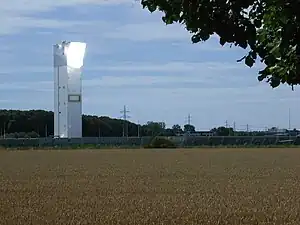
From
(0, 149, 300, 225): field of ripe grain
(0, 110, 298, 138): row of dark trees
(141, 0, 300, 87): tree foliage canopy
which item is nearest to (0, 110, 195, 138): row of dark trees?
(0, 110, 298, 138): row of dark trees

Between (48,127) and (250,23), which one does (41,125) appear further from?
(250,23)

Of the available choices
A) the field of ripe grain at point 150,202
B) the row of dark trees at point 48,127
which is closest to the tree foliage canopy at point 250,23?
the field of ripe grain at point 150,202

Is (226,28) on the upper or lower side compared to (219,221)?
upper

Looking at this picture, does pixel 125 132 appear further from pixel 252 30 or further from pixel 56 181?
pixel 252 30

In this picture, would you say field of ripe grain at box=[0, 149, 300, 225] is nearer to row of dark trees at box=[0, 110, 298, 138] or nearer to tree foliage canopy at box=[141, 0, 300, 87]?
tree foliage canopy at box=[141, 0, 300, 87]

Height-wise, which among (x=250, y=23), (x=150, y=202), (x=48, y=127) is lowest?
(x=150, y=202)

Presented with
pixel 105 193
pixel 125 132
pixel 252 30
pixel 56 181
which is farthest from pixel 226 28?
pixel 125 132

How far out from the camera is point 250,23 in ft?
A: 16.2

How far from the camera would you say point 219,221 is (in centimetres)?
1658

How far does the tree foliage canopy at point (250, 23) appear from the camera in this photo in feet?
15.5

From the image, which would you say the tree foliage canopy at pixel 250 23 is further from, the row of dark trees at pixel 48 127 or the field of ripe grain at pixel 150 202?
the row of dark trees at pixel 48 127

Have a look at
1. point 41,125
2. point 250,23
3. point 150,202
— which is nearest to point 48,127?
point 41,125

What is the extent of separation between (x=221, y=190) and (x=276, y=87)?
73.1 feet

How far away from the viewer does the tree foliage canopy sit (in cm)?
472
